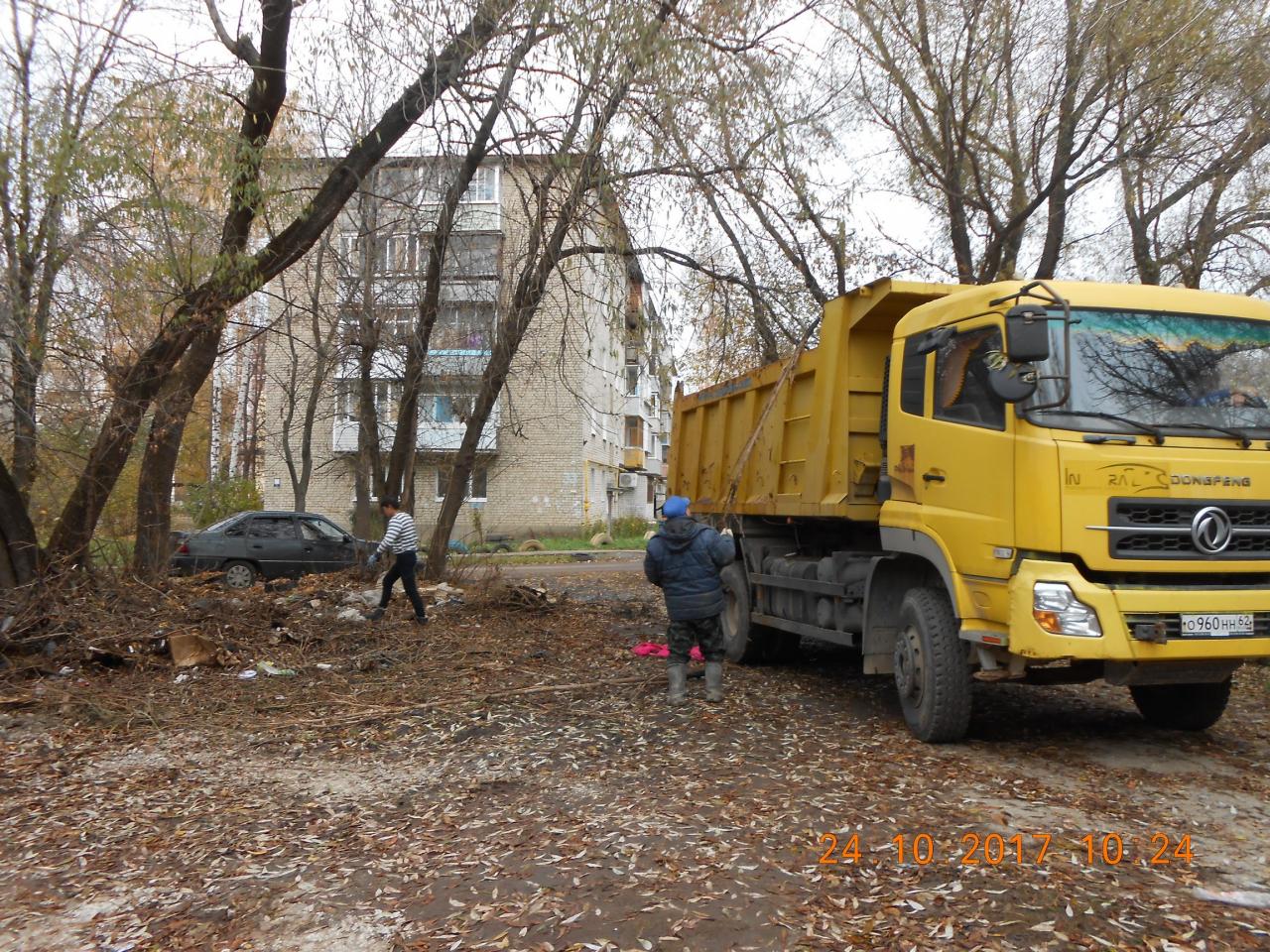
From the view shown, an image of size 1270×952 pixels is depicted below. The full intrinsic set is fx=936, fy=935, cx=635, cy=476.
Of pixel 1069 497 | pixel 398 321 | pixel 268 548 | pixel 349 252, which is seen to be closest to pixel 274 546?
pixel 268 548

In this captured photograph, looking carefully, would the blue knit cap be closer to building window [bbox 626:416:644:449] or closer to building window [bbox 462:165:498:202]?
building window [bbox 462:165:498:202]

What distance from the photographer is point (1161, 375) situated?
5.37m

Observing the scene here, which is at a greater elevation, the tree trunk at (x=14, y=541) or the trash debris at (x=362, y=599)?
the tree trunk at (x=14, y=541)

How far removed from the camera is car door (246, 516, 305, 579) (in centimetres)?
1609

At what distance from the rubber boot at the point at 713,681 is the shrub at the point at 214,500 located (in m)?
20.5

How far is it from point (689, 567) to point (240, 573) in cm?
1112

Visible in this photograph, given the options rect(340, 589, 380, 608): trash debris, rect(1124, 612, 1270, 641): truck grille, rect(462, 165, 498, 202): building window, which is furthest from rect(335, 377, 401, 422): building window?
rect(1124, 612, 1270, 641): truck grille

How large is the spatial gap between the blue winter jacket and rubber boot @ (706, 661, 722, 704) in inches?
17.4

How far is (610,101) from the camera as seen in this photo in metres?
8.35

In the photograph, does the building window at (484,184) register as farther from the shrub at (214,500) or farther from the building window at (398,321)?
the shrub at (214,500)

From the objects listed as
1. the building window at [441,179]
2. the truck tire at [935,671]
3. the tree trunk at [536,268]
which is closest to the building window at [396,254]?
the building window at [441,179]

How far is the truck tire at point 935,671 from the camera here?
588cm
